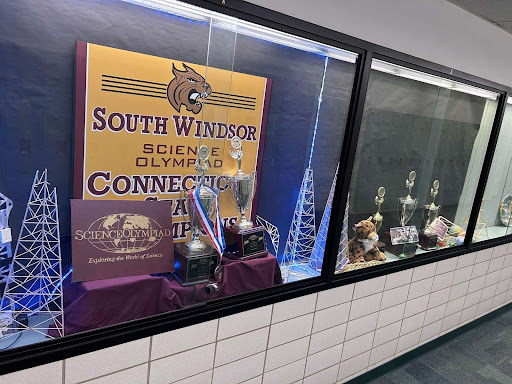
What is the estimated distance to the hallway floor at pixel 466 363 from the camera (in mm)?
2736

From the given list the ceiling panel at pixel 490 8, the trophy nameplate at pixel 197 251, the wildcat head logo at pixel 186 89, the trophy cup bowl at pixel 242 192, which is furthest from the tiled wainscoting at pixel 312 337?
the ceiling panel at pixel 490 8

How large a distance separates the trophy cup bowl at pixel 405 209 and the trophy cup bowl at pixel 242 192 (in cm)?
125

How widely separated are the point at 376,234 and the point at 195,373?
1458 millimetres

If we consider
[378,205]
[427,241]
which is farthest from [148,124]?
[427,241]

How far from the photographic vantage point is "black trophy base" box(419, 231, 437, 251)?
2.80m

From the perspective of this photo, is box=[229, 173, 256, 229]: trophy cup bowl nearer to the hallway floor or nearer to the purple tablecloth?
the purple tablecloth

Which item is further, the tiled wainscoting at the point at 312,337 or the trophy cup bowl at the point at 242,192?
the trophy cup bowl at the point at 242,192

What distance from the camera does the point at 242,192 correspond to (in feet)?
6.46

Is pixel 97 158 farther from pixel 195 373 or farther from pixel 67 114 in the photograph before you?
pixel 195 373

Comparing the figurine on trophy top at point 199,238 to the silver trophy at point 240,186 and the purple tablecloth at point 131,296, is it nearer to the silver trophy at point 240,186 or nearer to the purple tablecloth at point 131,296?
the purple tablecloth at point 131,296

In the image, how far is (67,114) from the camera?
4.76ft

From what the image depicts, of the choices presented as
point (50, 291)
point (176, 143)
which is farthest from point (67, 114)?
point (50, 291)

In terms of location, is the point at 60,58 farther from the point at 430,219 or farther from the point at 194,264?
the point at 430,219

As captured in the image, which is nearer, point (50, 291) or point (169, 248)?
point (50, 291)
